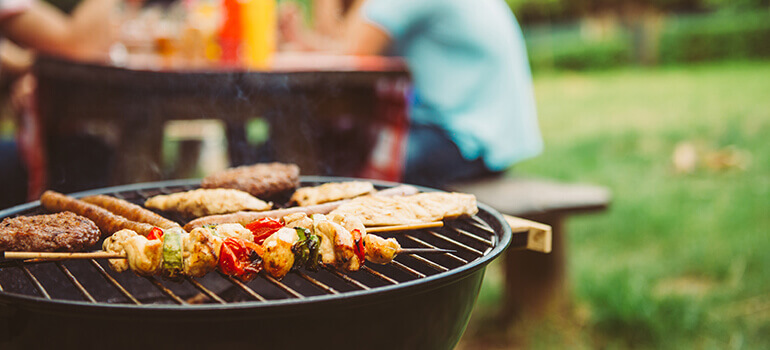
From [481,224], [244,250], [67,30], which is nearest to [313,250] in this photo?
[244,250]

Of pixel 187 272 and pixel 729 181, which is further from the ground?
pixel 187 272

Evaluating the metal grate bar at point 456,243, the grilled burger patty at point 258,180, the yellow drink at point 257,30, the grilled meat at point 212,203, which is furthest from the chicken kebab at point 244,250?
the yellow drink at point 257,30

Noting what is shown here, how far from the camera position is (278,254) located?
1.47 m

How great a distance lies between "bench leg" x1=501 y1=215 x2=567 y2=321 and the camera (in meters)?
3.73

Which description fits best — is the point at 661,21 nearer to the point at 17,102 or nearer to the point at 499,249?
the point at 17,102

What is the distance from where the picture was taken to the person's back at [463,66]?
3.71 m

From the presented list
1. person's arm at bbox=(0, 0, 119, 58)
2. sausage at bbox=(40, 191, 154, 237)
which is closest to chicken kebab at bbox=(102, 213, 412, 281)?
sausage at bbox=(40, 191, 154, 237)

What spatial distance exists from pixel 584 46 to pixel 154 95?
1637 centimetres

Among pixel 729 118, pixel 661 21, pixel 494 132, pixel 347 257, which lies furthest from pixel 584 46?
pixel 347 257

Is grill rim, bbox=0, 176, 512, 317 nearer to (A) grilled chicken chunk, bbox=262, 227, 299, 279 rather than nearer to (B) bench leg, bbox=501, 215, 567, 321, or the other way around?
(A) grilled chicken chunk, bbox=262, 227, 299, 279

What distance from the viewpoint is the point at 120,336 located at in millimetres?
1266

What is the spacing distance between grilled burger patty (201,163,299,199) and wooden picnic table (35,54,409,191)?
87 centimetres

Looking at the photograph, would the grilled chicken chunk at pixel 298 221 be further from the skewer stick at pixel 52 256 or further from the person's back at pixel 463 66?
the person's back at pixel 463 66

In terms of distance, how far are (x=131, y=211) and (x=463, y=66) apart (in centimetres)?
246
